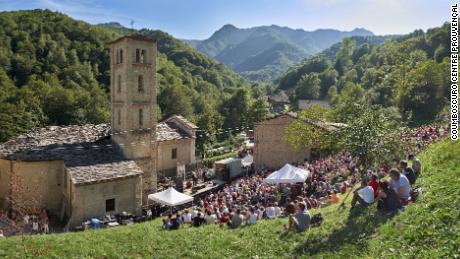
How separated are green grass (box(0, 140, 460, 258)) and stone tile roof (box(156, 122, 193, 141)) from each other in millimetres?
21269

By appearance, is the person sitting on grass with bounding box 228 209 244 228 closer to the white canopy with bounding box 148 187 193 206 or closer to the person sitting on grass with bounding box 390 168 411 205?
the person sitting on grass with bounding box 390 168 411 205

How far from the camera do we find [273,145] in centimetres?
4291

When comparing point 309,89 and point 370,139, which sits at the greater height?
point 309,89

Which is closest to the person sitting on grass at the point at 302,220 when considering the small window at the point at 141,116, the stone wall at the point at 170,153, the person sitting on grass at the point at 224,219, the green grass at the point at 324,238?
the green grass at the point at 324,238

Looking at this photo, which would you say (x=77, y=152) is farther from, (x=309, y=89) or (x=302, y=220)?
(x=309, y=89)

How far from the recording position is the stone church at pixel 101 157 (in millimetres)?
24625

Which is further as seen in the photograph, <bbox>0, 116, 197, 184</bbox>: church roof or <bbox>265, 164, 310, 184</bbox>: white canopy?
<bbox>0, 116, 197, 184</bbox>: church roof

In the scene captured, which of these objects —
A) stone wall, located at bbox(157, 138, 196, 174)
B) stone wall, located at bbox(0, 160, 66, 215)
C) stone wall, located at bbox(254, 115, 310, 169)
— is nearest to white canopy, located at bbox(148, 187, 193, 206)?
stone wall, located at bbox(0, 160, 66, 215)

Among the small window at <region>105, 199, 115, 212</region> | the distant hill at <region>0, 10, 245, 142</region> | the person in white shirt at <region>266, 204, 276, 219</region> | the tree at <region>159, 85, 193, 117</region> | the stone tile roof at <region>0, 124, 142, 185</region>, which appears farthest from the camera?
the tree at <region>159, 85, 193, 117</region>

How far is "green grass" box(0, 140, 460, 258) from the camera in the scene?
38.1ft

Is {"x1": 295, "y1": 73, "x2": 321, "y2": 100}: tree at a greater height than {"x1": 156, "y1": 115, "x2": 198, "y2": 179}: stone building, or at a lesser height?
greater

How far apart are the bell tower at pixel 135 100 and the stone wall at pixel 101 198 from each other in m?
3.94

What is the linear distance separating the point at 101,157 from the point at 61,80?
236ft

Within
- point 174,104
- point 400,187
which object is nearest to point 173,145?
point 400,187
